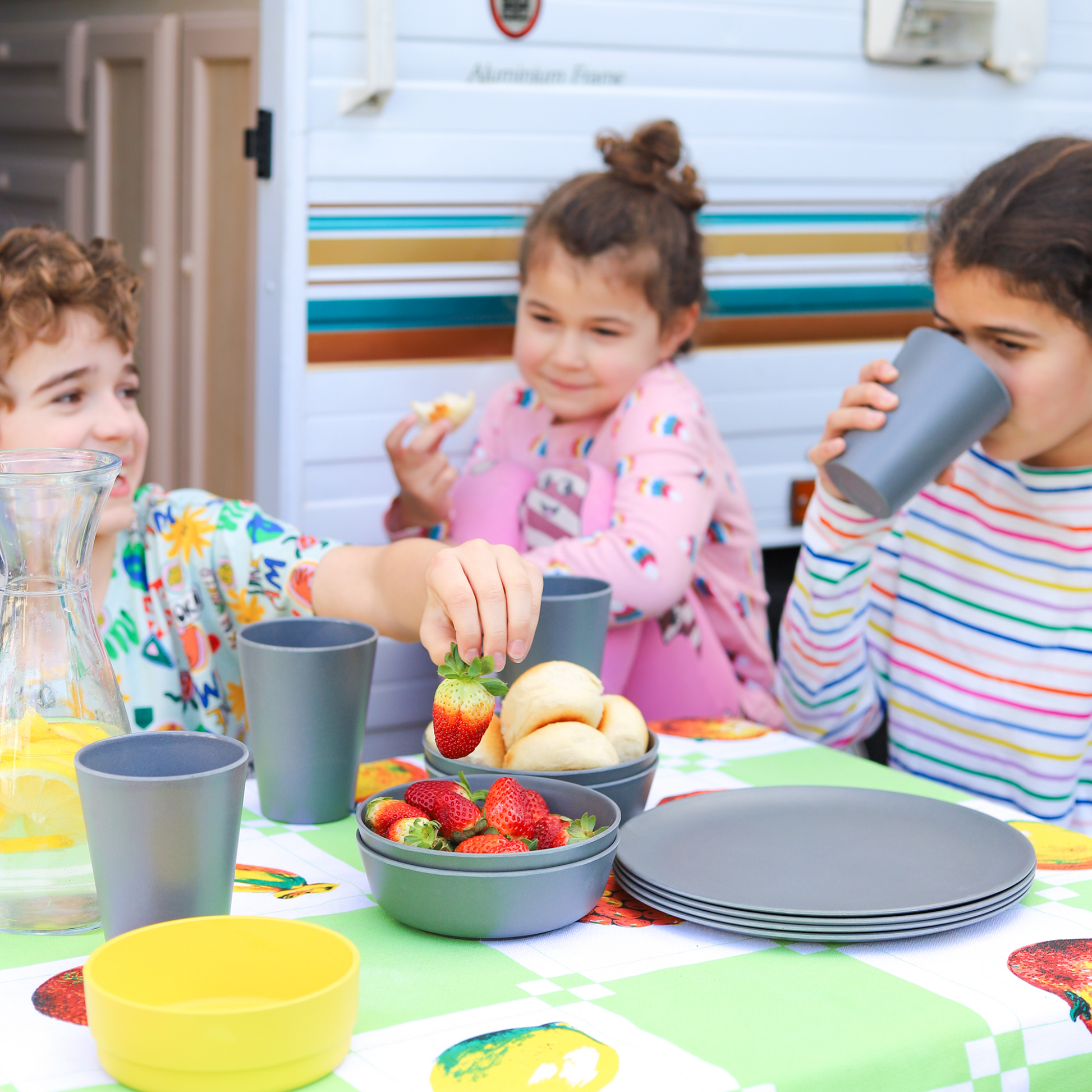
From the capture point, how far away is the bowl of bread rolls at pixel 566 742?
1124 mm

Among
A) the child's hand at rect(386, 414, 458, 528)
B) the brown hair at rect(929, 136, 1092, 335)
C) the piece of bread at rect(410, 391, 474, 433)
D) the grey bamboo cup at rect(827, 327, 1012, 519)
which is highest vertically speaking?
the brown hair at rect(929, 136, 1092, 335)

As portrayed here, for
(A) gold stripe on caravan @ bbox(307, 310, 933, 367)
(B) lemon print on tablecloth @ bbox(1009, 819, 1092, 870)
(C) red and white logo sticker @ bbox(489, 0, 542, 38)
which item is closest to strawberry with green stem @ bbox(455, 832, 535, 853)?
(B) lemon print on tablecloth @ bbox(1009, 819, 1092, 870)

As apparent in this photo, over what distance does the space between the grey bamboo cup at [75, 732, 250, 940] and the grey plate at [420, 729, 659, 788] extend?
0.81ft

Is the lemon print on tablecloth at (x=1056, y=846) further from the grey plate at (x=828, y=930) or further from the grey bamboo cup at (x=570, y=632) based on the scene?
the grey bamboo cup at (x=570, y=632)

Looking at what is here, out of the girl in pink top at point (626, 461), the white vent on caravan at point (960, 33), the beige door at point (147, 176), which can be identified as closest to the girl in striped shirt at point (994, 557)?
the girl in pink top at point (626, 461)

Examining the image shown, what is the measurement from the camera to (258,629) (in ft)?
4.19

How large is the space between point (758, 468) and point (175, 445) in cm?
139

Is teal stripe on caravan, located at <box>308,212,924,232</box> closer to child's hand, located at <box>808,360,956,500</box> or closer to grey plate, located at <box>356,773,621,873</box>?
child's hand, located at <box>808,360,956,500</box>

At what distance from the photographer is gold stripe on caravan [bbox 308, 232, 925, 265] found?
91.8 inches

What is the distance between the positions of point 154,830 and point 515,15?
187 centimetres

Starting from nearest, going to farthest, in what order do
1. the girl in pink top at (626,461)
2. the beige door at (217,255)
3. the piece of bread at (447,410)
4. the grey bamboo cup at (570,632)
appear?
the grey bamboo cup at (570,632), the girl in pink top at (626,461), the piece of bread at (447,410), the beige door at (217,255)

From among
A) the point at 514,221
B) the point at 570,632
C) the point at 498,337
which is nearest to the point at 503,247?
the point at 514,221

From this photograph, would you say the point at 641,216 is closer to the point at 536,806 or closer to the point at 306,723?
the point at 306,723

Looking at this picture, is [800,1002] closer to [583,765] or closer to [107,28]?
[583,765]
